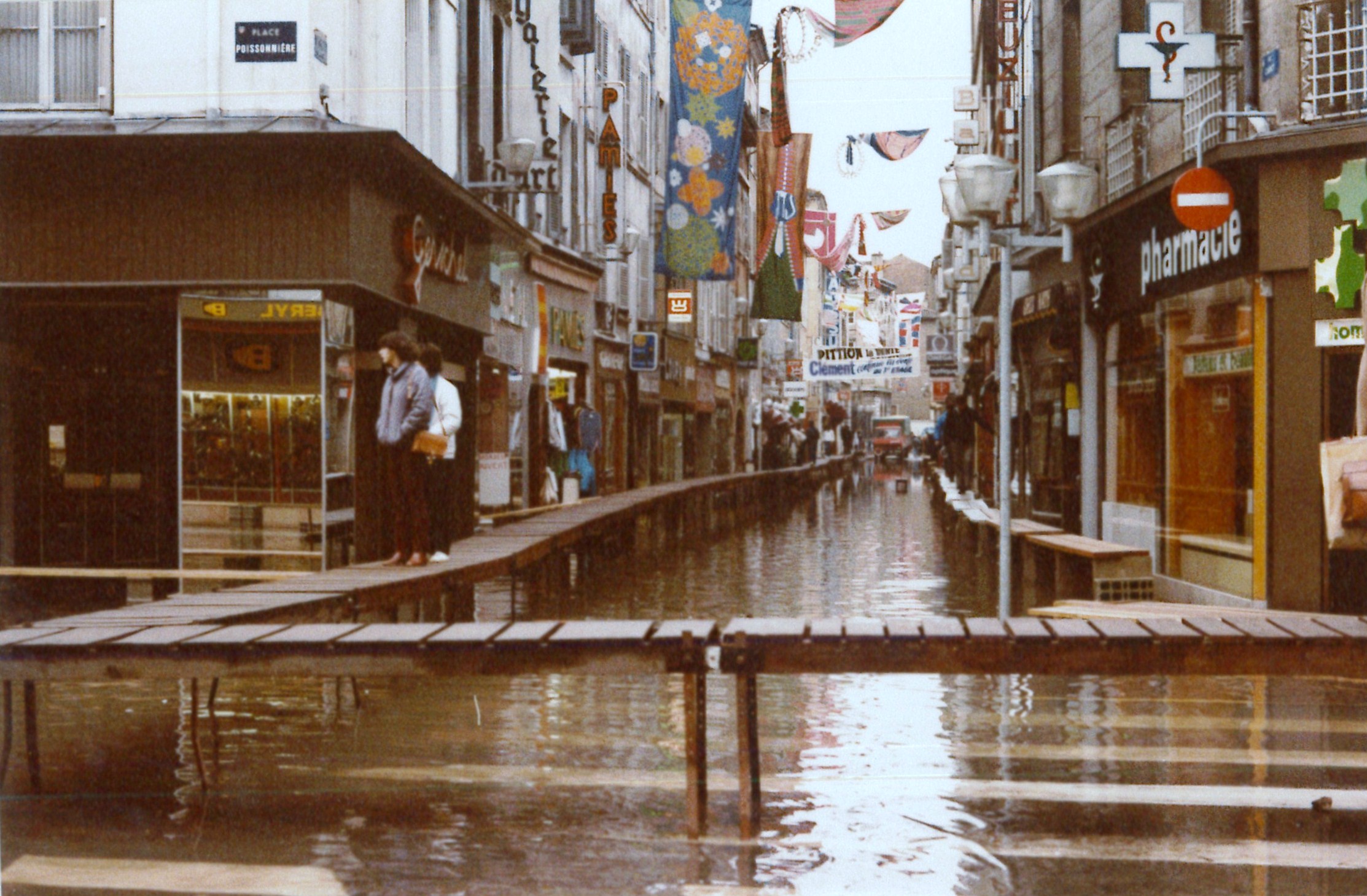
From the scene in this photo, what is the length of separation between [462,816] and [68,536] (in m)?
10.6

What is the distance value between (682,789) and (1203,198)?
878cm

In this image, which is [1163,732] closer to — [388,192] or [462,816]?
[462,816]

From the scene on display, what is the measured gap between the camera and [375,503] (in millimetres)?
17094

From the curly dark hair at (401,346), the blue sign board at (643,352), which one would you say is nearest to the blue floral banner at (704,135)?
the blue sign board at (643,352)

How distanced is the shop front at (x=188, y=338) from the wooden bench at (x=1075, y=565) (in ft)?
20.0

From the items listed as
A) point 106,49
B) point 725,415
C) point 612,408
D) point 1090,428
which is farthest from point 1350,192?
point 725,415

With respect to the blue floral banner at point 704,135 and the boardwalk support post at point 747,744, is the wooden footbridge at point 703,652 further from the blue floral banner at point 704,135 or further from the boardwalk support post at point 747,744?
the blue floral banner at point 704,135

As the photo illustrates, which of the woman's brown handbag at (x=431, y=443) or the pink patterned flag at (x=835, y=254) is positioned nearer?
the woman's brown handbag at (x=431, y=443)

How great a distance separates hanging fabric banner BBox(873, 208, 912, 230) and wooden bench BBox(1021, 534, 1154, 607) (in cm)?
2295

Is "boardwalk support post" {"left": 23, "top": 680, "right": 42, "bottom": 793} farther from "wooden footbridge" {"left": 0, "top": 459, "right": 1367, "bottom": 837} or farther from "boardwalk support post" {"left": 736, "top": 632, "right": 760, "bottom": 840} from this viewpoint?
"boardwalk support post" {"left": 736, "top": 632, "right": 760, "bottom": 840}

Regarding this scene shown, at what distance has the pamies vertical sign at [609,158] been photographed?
27906 mm

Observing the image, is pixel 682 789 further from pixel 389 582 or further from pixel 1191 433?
pixel 1191 433

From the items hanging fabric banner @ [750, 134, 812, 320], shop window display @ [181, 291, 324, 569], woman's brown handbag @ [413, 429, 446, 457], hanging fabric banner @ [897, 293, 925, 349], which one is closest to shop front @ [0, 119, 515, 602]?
shop window display @ [181, 291, 324, 569]

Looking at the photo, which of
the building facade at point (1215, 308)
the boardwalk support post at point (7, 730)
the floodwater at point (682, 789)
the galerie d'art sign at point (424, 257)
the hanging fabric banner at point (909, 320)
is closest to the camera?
the floodwater at point (682, 789)
